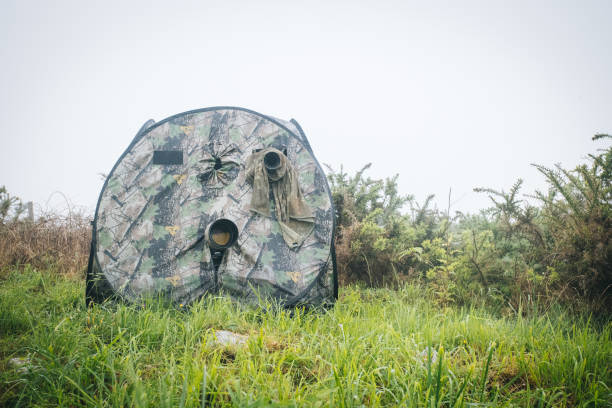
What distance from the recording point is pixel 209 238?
261 cm

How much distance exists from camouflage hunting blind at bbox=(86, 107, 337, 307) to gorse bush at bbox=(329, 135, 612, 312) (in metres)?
1.02

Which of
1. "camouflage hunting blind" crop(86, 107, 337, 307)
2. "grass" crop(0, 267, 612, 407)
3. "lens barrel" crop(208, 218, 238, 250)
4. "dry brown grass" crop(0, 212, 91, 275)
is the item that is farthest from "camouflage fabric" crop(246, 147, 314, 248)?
"dry brown grass" crop(0, 212, 91, 275)

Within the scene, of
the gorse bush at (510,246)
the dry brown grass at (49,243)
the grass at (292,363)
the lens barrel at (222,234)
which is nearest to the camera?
the grass at (292,363)

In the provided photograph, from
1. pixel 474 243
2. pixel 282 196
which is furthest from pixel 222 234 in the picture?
pixel 474 243

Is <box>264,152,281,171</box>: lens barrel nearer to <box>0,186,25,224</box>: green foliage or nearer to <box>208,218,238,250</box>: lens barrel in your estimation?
<box>208,218,238,250</box>: lens barrel

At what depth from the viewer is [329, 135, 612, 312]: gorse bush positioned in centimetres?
235

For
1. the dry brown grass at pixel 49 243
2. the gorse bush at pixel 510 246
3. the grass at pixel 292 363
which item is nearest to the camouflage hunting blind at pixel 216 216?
the grass at pixel 292 363

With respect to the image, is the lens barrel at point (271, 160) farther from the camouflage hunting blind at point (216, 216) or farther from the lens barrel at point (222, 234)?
the lens barrel at point (222, 234)

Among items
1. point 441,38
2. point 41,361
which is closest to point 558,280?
point 41,361

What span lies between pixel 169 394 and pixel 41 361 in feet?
2.89

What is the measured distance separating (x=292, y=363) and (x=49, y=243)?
182 inches

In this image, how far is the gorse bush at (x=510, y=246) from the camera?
235 centimetres

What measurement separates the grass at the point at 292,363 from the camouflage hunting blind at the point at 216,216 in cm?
37

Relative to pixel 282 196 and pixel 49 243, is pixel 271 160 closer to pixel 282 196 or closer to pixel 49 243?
pixel 282 196
